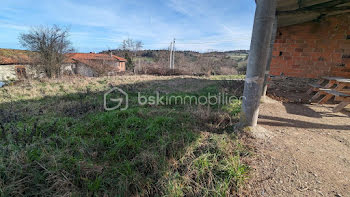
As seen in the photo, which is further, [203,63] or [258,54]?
[203,63]

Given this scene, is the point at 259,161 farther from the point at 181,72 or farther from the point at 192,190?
the point at 181,72

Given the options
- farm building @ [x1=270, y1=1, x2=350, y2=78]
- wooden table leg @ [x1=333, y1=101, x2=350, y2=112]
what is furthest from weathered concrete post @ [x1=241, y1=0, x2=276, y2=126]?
farm building @ [x1=270, y1=1, x2=350, y2=78]

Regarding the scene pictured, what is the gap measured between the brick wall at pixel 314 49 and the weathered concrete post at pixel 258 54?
368 cm

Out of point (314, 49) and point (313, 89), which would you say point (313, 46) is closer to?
point (314, 49)

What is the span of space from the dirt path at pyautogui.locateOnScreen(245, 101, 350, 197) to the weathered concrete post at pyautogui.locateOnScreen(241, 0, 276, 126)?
0.49m

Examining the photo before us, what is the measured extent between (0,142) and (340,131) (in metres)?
5.30

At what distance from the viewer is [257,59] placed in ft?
7.02

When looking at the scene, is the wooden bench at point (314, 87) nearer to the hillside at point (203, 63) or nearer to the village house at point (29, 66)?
the hillside at point (203, 63)

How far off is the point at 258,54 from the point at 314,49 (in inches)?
163

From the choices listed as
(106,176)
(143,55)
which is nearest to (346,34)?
(106,176)

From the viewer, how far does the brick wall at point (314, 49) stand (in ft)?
14.5

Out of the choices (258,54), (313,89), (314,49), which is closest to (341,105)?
(313,89)

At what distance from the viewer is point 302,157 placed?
1.87m

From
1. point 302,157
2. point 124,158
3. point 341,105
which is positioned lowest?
point 124,158
